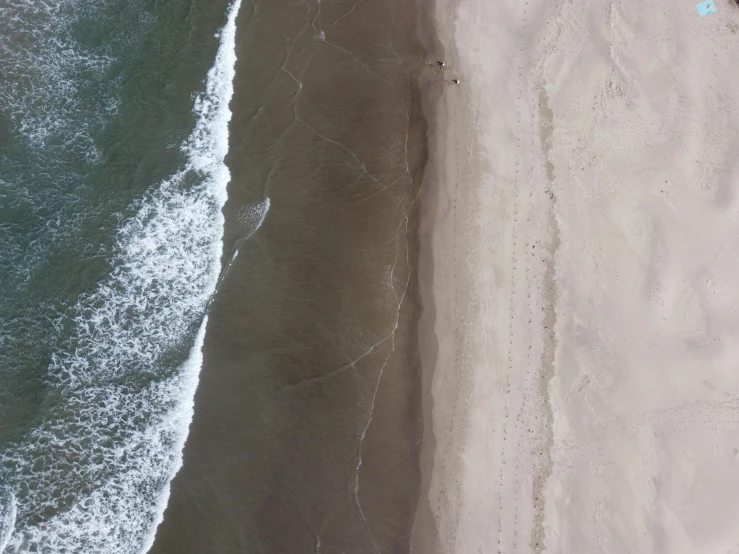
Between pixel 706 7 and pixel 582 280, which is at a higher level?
pixel 706 7

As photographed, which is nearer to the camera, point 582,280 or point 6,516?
point 6,516

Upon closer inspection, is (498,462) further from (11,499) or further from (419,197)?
(11,499)

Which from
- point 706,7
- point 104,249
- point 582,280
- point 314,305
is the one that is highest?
point 706,7

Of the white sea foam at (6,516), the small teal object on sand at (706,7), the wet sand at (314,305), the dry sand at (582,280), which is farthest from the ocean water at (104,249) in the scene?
the small teal object on sand at (706,7)

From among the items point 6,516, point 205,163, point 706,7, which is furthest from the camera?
point 706,7

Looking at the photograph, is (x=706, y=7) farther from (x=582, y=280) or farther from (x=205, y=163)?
(x=205, y=163)

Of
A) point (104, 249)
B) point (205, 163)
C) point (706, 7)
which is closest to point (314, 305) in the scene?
point (205, 163)
